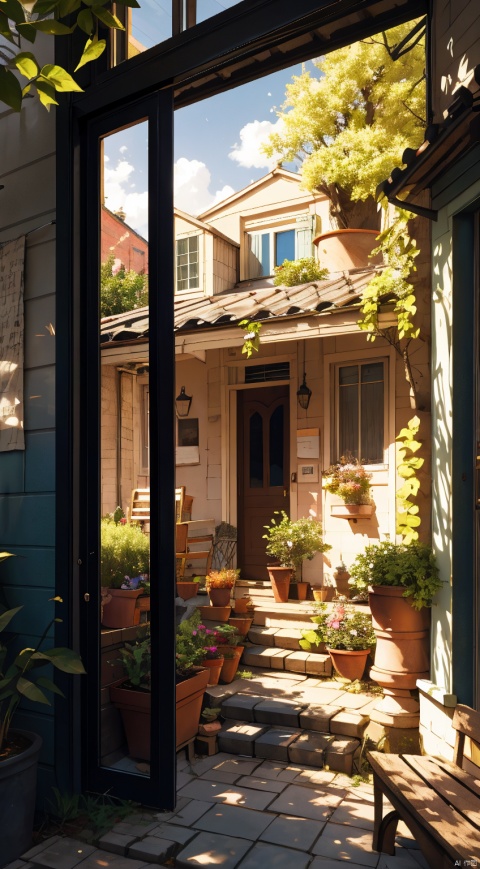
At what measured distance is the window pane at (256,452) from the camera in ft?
28.3

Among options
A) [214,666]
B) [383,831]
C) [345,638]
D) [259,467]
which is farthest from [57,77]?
[259,467]

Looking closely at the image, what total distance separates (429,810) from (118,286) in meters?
2.86

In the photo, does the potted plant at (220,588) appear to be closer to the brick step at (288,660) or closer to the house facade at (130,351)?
the brick step at (288,660)

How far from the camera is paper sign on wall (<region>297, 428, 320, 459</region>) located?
789 centimetres

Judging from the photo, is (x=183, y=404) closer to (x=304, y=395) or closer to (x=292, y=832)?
(x=304, y=395)

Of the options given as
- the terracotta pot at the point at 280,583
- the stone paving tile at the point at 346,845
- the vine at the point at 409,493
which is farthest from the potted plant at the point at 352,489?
the stone paving tile at the point at 346,845

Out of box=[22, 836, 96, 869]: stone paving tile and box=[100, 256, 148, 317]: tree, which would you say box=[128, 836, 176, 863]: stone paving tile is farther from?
box=[100, 256, 148, 317]: tree

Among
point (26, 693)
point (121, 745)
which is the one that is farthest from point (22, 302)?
point (121, 745)

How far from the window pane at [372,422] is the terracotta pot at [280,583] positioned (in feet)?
4.73

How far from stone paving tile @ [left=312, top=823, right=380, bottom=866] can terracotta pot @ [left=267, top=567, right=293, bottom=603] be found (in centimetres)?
407

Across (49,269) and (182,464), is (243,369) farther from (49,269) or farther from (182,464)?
(49,269)

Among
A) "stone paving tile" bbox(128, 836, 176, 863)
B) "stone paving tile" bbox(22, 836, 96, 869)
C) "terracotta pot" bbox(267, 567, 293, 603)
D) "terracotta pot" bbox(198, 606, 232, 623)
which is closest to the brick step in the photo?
"terracotta pot" bbox(198, 606, 232, 623)

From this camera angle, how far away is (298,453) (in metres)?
7.99

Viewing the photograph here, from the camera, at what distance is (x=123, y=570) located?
3.69 metres
